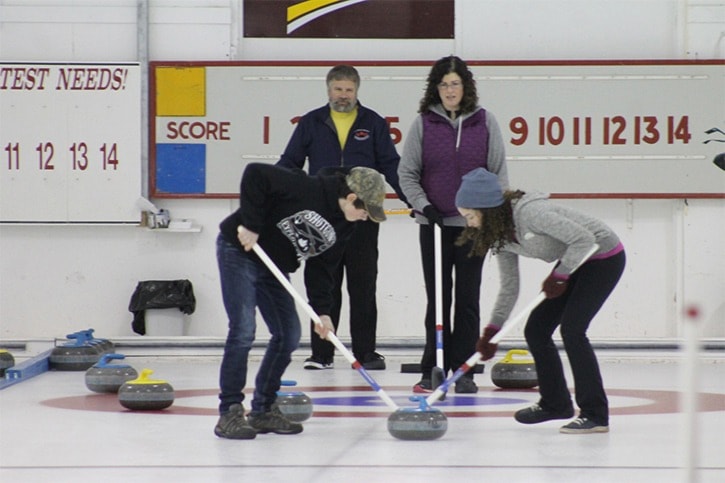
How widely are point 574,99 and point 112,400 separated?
3.93 m

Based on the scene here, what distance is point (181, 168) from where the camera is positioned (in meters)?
8.40

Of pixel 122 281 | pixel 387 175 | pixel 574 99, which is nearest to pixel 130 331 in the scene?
pixel 122 281

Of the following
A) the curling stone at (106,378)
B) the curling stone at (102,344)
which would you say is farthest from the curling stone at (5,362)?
the curling stone at (106,378)

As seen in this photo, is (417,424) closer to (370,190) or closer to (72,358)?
(370,190)

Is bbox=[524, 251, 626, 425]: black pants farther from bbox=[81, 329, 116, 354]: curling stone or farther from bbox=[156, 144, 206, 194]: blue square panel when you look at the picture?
bbox=[156, 144, 206, 194]: blue square panel

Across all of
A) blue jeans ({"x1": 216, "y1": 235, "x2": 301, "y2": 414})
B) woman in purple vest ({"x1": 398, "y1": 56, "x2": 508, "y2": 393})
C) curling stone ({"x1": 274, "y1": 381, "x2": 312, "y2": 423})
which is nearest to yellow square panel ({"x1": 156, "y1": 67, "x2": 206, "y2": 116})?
woman in purple vest ({"x1": 398, "y1": 56, "x2": 508, "y2": 393})

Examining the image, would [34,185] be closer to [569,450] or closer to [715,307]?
[715,307]

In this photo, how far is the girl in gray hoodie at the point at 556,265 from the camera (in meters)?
4.49

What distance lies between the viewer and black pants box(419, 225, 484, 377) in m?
5.87

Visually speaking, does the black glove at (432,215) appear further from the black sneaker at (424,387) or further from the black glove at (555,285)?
the black glove at (555,285)

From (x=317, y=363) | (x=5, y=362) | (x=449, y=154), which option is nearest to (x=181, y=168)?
(x=317, y=363)

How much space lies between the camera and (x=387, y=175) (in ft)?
22.5

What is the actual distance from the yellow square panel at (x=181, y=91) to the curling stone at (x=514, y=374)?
3.15m

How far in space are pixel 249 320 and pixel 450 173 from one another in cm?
168
